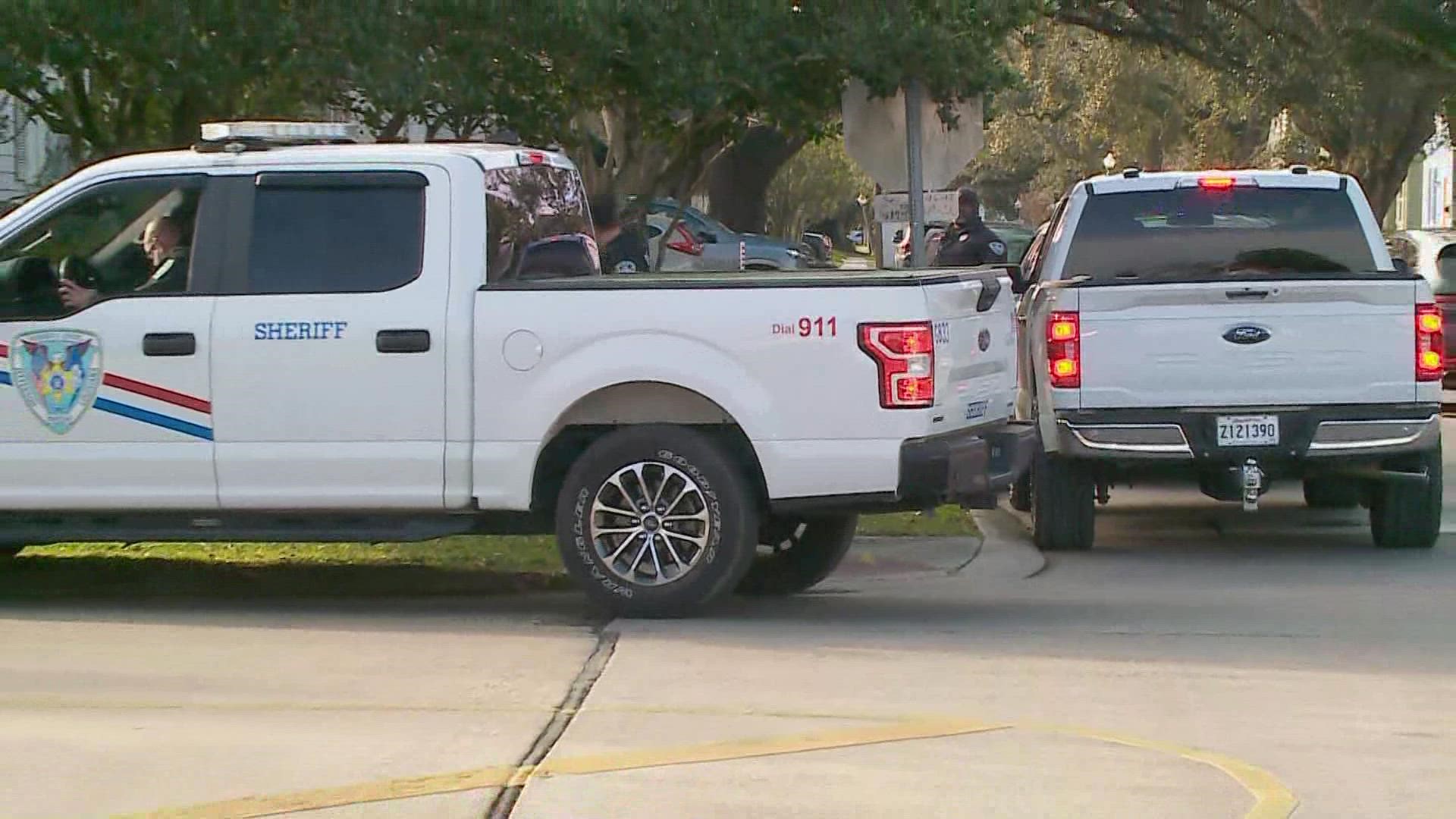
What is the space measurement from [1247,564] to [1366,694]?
3.60 m

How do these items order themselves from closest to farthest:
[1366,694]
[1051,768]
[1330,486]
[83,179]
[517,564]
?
[1051,768], [1366,694], [83,179], [517,564], [1330,486]

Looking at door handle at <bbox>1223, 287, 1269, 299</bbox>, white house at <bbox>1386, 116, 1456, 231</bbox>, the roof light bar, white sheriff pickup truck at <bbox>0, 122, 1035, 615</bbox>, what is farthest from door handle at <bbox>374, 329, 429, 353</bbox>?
white house at <bbox>1386, 116, 1456, 231</bbox>

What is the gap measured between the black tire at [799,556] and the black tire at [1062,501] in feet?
5.21

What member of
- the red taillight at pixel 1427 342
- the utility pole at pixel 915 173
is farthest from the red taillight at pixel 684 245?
the red taillight at pixel 1427 342

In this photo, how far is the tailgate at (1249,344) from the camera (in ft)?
35.0

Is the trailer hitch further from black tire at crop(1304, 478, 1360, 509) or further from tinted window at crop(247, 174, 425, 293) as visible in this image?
tinted window at crop(247, 174, 425, 293)

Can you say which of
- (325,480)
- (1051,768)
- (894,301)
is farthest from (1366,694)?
(325,480)

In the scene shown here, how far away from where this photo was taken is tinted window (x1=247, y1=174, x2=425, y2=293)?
9000 millimetres

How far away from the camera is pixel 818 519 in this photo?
9.98 metres

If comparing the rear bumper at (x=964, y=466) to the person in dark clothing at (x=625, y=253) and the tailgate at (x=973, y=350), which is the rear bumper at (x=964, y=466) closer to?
the tailgate at (x=973, y=350)

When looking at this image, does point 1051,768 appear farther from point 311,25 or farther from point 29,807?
point 311,25

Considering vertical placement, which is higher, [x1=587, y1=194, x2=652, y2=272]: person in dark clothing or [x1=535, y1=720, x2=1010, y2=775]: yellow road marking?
[x1=587, y1=194, x2=652, y2=272]: person in dark clothing

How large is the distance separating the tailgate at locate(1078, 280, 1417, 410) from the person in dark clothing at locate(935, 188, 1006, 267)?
4368mm

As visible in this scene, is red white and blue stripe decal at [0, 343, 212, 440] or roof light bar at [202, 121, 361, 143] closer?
red white and blue stripe decal at [0, 343, 212, 440]
